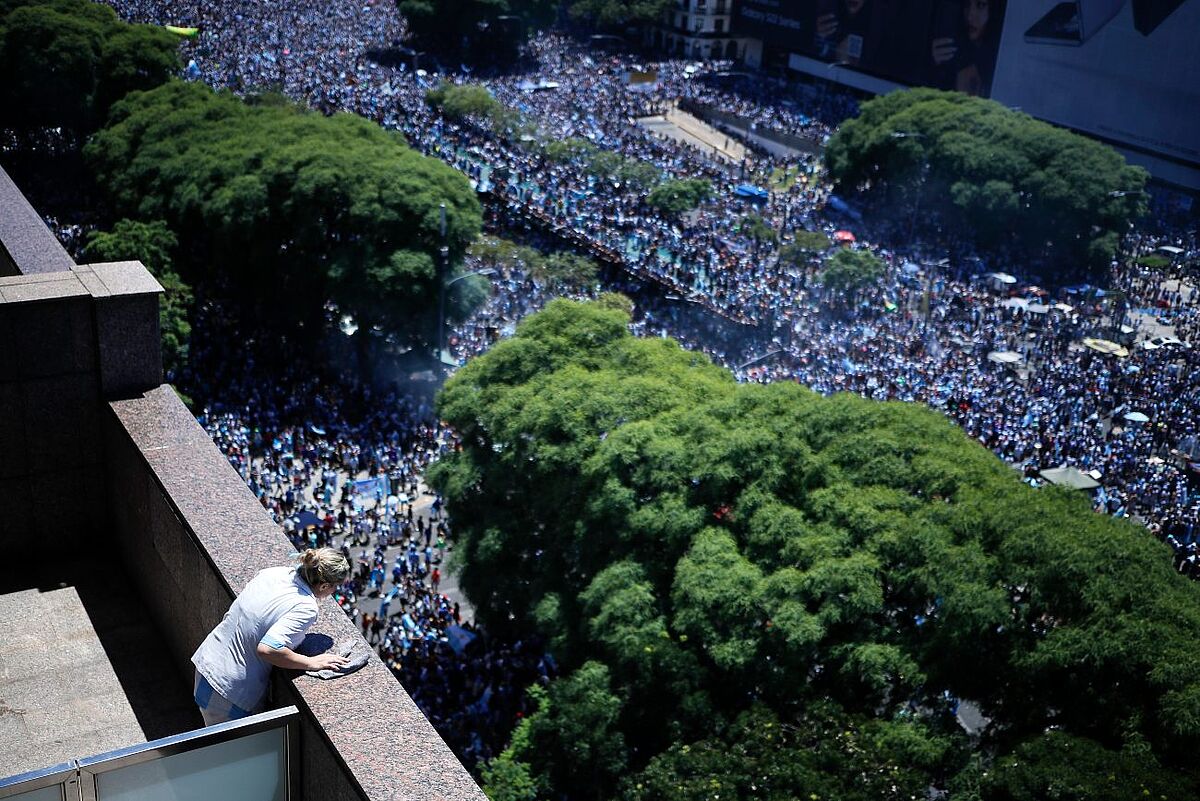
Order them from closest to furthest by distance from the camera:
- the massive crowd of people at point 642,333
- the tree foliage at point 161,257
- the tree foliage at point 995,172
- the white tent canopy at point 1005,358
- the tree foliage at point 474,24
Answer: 1. the massive crowd of people at point 642,333
2. the tree foliage at point 161,257
3. the white tent canopy at point 1005,358
4. the tree foliage at point 995,172
5. the tree foliage at point 474,24

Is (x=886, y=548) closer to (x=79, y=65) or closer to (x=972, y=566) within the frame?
(x=972, y=566)

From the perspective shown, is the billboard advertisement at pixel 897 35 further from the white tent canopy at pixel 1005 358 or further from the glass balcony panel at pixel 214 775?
the glass balcony panel at pixel 214 775

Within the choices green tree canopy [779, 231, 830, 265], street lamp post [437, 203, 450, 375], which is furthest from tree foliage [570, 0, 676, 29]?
street lamp post [437, 203, 450, 375]

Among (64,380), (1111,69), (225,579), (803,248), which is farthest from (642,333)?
(225,579)

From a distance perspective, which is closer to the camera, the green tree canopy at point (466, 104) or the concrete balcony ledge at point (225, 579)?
the concrete balcony ledge at point (225, 579)

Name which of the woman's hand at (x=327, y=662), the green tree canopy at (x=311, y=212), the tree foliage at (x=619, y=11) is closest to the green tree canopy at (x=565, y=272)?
the green tree canopy at (x=311, y=212)

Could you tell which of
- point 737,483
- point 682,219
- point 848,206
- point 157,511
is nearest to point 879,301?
point 682,219
